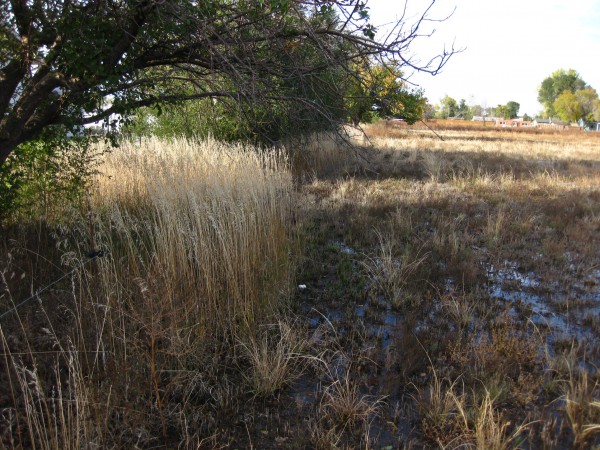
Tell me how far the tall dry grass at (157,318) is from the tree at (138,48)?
943 mm

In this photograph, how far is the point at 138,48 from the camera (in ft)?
12.6

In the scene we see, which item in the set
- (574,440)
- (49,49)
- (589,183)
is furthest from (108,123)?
(589,183)

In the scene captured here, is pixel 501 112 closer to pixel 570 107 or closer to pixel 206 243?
pixel 570 107

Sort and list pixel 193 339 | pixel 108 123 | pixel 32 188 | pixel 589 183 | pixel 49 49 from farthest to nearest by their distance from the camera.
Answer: pixel 589 183
pixel 32 188
pixel 108 123
pixel 49 49
pixel 193 339

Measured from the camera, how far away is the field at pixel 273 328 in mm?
2547

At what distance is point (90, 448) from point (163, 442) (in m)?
0.49

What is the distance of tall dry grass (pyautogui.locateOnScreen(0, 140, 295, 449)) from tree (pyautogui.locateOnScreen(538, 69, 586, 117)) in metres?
102

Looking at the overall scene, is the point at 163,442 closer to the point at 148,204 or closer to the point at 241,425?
the point at 241,425

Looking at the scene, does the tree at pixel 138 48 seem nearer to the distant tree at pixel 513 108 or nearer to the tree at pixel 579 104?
the tree at pixel 579 104

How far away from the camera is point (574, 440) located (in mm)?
2514

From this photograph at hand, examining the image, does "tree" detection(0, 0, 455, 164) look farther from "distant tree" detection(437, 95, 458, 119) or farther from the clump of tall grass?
"distant tree" detection(437, 95, 458, 119)

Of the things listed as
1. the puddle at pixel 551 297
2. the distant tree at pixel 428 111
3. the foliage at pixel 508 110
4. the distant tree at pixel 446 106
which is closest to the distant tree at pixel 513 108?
the foliage at pixel 508 110

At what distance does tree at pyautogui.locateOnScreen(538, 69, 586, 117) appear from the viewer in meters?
89.4

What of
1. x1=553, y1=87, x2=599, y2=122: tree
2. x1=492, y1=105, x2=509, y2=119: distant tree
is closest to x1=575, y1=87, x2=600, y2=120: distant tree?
x1=553, y1=87, x2=599, y2=122: tree
